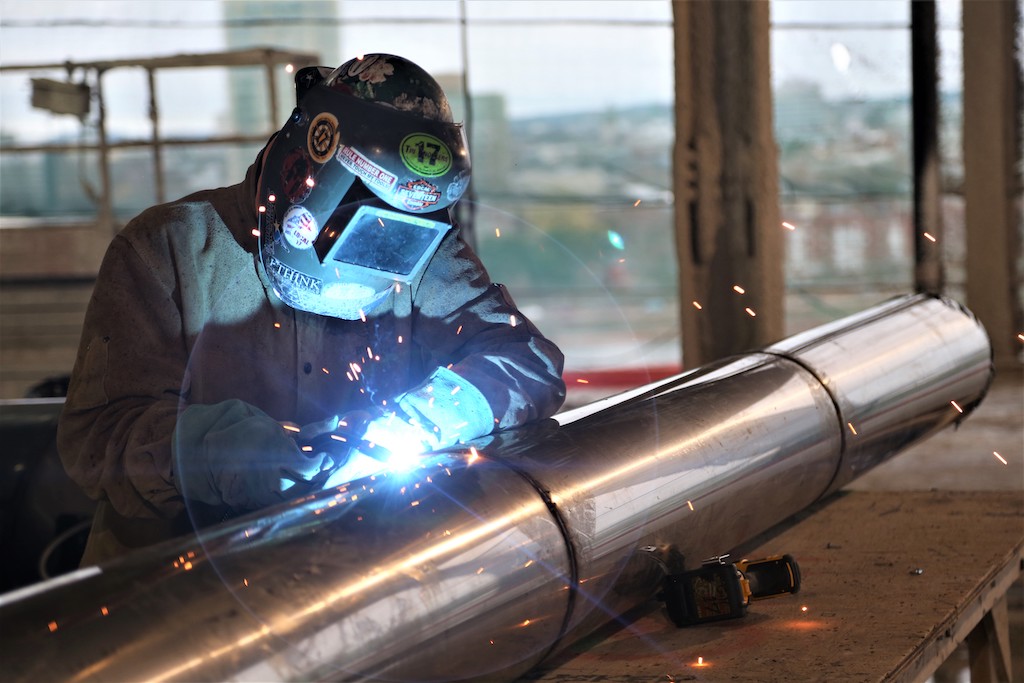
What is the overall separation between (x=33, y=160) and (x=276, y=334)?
8.17m

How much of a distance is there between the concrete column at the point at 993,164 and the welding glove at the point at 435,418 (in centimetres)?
564

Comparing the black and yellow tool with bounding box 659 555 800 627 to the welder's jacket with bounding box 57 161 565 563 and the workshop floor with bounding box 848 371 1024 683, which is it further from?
the workshop floor with bounding box 848 371 1024 683

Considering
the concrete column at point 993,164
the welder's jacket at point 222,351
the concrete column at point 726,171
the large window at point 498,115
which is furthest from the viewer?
the large window at point 498,115

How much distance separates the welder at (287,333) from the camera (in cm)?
162

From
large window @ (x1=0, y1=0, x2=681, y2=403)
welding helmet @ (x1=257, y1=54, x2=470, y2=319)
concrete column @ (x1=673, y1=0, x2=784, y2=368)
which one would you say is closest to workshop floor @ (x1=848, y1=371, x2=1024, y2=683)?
concrete column @ (x1=673, y1=0, x2=784, y2=368)

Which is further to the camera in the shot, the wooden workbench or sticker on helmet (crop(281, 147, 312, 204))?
sticker on helmet (crop(281, 147, 312, 204))

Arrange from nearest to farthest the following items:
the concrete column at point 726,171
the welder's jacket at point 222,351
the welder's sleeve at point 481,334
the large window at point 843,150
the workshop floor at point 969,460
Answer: the welder's jacket at point 222,351
the welder's sleeve at point 481,334
the workshop floor at point 969,460
the concrete column at point 726,171
the large window at point 843,150

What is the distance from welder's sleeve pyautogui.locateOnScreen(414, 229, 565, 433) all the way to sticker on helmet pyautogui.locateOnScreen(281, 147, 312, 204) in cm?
34

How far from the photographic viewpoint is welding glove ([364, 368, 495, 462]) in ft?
5.58

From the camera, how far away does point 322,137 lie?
174 cm

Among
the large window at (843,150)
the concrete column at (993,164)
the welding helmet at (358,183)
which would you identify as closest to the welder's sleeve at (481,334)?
the welding helmet at (358,183)

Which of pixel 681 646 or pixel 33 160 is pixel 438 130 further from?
pixel 33 160

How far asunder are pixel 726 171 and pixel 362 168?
367 centimetres

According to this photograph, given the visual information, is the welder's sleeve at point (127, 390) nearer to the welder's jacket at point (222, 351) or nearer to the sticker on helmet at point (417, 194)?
the welder's jacket at point (222, 351)
